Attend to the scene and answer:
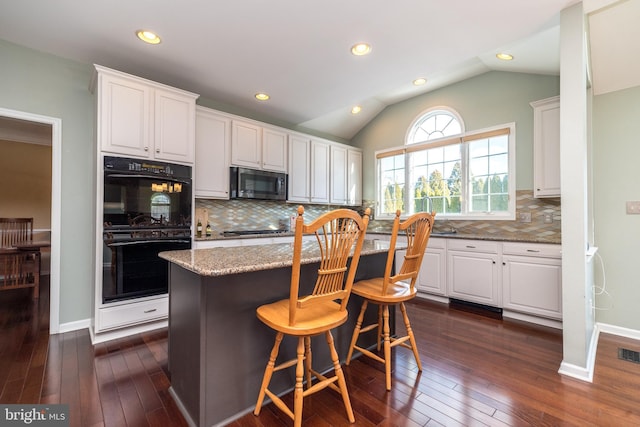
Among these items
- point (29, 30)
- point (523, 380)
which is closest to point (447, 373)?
point (523, 380)

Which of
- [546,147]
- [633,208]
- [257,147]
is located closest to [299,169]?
[257,147]

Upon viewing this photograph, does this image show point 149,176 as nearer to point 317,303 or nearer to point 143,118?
point 143,118

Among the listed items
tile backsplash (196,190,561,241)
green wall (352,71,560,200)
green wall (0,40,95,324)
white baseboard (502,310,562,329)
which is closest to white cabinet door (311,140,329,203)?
tile backsplash (196,190,561,241)

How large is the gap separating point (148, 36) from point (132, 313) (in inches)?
96.0

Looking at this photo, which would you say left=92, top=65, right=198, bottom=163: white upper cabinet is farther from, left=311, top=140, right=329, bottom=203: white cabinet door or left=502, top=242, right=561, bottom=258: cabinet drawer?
left=502, top=242, right=561, bottom=258: cabinet drawer

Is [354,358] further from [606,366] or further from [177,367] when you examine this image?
[606,366]

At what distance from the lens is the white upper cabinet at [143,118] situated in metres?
2.48

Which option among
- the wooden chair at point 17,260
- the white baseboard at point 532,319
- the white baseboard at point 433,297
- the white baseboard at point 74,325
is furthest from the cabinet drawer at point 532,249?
the wooden chair at point 17,260

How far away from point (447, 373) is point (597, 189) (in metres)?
2.52

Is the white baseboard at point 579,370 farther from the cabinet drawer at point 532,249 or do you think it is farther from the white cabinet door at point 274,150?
the white cabinet door at point 274,150

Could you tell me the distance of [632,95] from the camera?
8.79 feet

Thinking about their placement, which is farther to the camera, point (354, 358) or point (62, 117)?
point (62, 117)

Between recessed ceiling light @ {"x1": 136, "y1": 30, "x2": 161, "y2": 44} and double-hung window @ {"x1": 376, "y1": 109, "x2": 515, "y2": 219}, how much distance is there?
3595mm

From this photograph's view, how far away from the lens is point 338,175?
16.2ft
